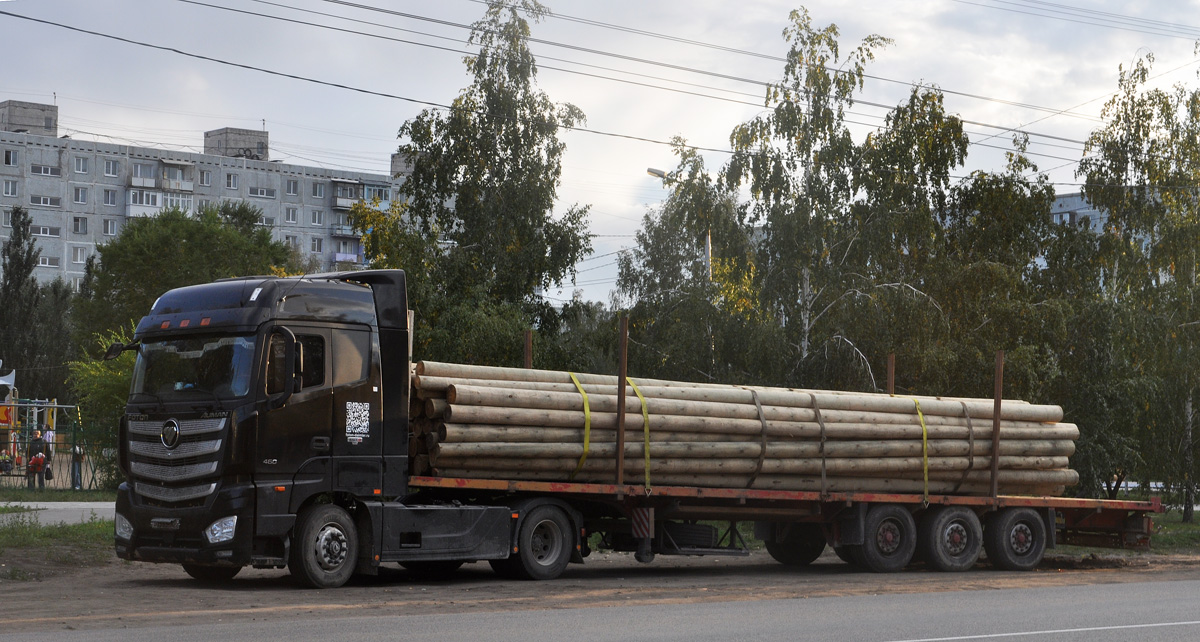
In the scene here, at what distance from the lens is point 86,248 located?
94.8 metres

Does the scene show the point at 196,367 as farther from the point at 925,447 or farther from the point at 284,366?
the point at 925,447

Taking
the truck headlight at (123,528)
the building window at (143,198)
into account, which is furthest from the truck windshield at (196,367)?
the building window at (143,198)

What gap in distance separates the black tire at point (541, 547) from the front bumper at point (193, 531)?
334 cm

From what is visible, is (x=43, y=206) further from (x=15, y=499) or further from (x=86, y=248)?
(x=15, y=499)

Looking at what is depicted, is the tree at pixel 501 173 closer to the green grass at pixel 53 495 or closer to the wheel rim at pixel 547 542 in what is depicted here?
the green grass at pixel 53 495

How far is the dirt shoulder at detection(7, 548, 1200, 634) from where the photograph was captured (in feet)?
38.2

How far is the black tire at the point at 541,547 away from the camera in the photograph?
15344 mm

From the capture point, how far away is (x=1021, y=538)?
784 inches

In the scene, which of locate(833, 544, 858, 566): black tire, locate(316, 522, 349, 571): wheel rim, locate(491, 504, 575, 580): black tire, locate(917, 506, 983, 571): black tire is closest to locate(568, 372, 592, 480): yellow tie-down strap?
locate(491, 504, 575, 580): black tire

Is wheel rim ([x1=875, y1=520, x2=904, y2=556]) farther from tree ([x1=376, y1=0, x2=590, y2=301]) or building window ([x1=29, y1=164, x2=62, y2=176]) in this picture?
building window ([x1=29, y1=164, x2=62, y2=176])

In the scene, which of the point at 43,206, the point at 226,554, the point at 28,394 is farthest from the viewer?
the point at 43,206

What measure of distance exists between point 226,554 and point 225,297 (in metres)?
2.73

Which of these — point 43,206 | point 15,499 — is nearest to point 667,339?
point 15,499

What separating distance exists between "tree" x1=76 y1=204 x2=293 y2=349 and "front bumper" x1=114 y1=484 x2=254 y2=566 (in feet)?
144
